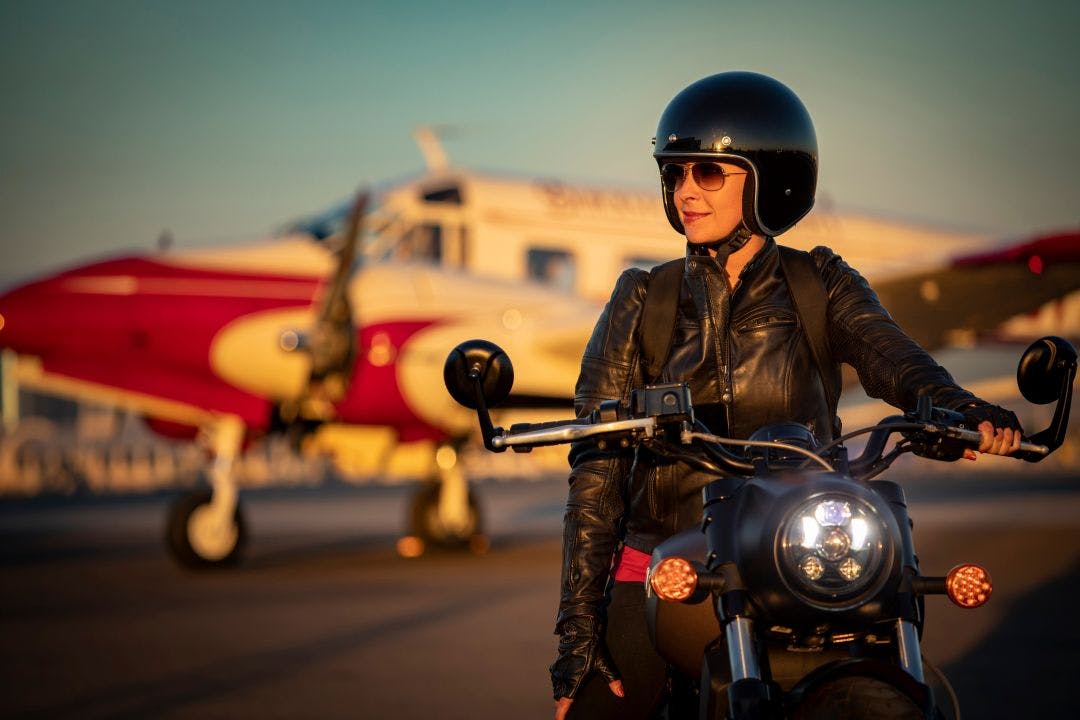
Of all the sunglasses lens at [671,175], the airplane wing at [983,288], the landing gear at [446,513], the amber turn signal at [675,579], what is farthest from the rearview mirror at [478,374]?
the landing gear at [446,513]

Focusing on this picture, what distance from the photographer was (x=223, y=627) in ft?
30.9

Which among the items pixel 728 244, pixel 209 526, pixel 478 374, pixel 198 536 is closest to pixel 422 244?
pixel 209 526

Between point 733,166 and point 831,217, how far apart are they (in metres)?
14.7

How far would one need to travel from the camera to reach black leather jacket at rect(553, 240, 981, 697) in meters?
3.05

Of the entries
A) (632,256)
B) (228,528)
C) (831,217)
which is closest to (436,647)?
(228,528)

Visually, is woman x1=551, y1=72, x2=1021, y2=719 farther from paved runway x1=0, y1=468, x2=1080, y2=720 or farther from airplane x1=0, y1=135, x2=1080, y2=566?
airplane x1=0, y1=135, x2=1080, y2=566

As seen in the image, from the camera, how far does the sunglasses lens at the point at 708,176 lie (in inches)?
125

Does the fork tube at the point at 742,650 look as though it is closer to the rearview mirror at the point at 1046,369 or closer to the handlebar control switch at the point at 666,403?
the handlebar control switch at the point at 666,403

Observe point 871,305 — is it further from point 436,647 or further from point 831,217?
point 831,217

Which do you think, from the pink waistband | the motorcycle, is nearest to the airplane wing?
the pink waistband

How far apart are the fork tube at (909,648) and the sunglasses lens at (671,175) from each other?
1.21 m

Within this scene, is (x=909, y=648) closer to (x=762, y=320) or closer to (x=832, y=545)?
(x=832, y=545)

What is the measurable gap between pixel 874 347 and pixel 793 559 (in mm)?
815

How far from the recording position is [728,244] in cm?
321
